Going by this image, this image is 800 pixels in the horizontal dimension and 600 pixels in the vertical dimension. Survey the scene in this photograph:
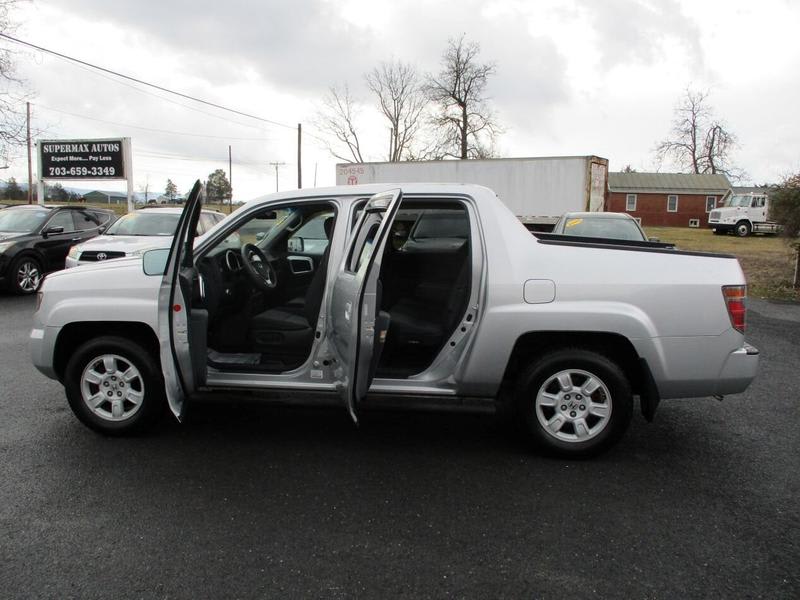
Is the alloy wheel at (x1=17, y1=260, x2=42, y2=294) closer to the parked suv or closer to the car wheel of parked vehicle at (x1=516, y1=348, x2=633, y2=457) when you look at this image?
the parked suv

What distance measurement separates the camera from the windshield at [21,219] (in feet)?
38.0

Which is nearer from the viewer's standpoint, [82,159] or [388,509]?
[388,509]

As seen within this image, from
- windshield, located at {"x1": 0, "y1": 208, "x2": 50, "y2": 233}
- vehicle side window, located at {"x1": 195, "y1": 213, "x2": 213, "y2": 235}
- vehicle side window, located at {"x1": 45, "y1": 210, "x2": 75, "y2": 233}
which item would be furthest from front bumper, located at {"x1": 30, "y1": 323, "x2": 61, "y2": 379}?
vehicle side window, located at {"x1": 45, "y1": 210, "x2": 75, "y2": 233}

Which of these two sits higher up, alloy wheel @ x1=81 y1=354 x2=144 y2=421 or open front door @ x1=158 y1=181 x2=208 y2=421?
open front door @ x1=158 y1=181 x2=208 y2=421

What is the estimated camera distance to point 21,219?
466 inches

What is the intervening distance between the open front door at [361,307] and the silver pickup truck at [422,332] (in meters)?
0.01

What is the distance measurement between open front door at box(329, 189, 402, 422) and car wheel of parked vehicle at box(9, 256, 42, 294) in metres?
9.56

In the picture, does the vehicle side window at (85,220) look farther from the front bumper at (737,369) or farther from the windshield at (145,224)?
the front bumper at (737,369)

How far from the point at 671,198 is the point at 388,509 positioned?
51946 millimetres

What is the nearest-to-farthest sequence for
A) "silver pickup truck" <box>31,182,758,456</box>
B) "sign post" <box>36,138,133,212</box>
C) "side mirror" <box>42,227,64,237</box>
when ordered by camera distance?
"silver pickup truck" <box>31,182,758,456</box>, "side mirror" <box>42,227,64,237</box>, "sign post" <box>36,138,133,212</box>

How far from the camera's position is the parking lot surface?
8.61 feet

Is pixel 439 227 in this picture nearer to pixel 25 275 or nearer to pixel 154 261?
pixel 154 261

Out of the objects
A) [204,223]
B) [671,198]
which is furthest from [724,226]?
[204,223]

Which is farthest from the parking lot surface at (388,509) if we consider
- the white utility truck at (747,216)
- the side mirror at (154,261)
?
the white utility truck at (747,216)
